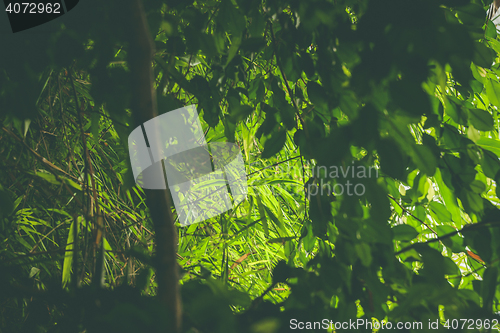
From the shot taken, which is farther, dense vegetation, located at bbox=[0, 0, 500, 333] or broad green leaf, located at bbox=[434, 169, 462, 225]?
broad green leaf, located at bbox=[434, 169, 462, 225]

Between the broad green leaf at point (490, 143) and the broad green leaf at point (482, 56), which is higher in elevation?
the broad green leaf at point (482, 56)

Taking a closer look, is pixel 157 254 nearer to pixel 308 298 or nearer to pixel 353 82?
pixel 308 298

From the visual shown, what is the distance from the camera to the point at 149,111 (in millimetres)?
333

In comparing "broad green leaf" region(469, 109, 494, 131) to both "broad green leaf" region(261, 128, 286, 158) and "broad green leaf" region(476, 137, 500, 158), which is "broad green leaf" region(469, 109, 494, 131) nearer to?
"broad green leaf" region(476, 137, 500, 158)

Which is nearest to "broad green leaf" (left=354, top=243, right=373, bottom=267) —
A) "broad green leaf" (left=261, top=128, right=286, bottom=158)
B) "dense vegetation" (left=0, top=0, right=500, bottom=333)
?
"dense vegetation" (left=0, top=0, right=500, bottom=333)

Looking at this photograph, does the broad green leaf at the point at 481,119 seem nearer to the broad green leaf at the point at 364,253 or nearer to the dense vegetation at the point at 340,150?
the dense vegetation at the point at 340,150

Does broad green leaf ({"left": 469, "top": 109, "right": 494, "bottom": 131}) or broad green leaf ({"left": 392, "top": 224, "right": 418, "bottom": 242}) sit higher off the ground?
broad green leaf ({"left": 469, "top": 109, "right": 494, "bottom": 131})

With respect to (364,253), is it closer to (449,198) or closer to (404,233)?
(404,233)

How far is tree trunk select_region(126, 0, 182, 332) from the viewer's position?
316 mm

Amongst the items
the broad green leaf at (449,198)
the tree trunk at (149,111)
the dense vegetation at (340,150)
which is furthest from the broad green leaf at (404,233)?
the tree trunk at (149,111)

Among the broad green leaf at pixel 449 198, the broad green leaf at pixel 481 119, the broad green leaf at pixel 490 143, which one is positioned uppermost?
the broad green leaf at pixel 481 119

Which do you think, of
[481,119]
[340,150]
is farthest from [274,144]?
[481,119]

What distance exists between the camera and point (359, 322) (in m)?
0.36

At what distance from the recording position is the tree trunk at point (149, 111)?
0.32 metres
